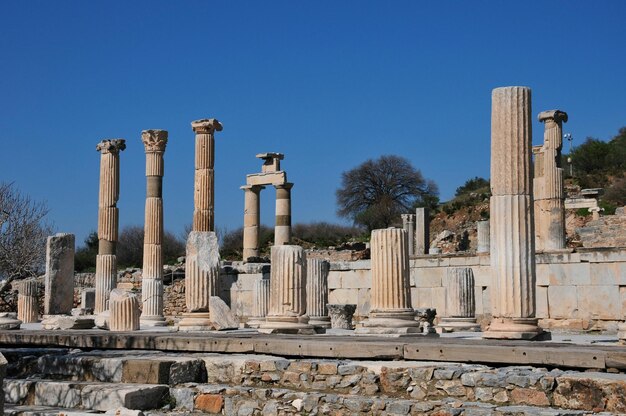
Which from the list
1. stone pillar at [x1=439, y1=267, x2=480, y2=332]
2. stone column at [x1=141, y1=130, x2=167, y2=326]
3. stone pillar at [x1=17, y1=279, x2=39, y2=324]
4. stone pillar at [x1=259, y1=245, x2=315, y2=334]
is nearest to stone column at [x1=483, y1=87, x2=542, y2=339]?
stone pillar at [x1=259, y1=245, x2=315, y2=334]

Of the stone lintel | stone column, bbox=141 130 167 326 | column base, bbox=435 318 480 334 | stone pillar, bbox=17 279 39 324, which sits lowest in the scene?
column base, bbox=435 318 480 334

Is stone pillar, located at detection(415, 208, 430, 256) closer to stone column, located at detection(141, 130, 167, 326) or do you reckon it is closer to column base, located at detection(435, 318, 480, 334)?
stone column, located at detection(141, 130, 167, 326)

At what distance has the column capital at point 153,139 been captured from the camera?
27.3m

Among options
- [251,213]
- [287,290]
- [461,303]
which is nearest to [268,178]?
A: [251,213]

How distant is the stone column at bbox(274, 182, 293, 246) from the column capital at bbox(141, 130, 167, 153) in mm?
7651

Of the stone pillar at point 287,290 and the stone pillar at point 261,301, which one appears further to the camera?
the stone pillar at point 261,301

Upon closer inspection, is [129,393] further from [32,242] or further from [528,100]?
[32,242]

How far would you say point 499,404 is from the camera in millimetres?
9992

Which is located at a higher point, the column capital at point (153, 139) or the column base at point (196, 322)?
the column capital at point (153, 139)

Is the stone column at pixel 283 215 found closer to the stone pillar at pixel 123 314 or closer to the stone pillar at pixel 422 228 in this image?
the stone pillar at pixel 422 228

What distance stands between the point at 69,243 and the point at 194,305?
818cm

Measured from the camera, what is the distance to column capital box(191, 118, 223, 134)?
26297 mm

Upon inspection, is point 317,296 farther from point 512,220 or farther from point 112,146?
point 112,146

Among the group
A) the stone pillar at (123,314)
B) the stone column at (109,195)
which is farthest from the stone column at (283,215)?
the stone pillar at (123,314)
